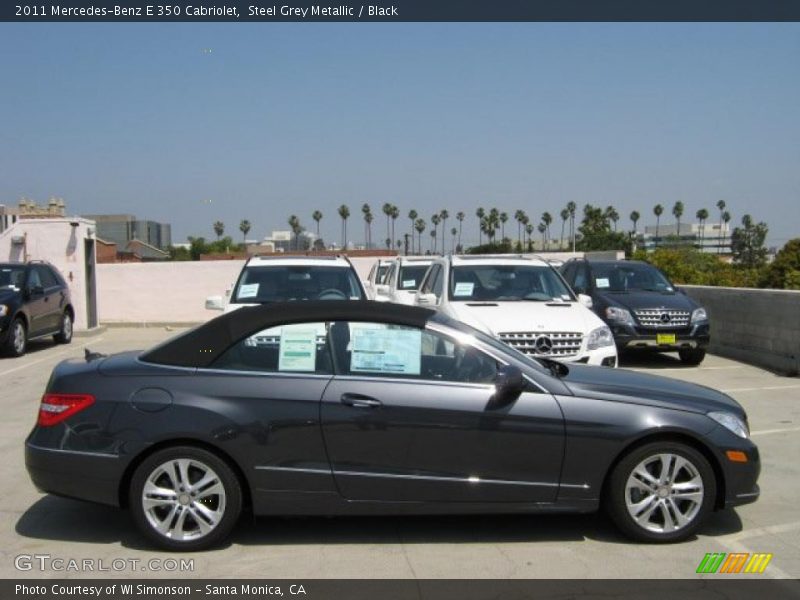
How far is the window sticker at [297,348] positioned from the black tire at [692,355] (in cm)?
931

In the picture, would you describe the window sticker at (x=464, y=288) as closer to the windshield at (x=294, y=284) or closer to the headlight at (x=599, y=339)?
the windshield at (x=294, y=284)

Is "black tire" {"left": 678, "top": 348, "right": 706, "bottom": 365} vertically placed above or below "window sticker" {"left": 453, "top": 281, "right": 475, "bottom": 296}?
below

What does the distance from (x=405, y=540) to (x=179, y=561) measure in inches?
54.2

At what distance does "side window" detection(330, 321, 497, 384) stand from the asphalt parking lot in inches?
41.8

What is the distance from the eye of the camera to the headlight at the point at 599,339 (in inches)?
348

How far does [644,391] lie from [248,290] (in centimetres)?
604

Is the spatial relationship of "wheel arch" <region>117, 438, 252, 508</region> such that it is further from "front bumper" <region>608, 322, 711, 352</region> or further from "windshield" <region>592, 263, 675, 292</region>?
"windshield" <region>592, 263, 675, 292</region>

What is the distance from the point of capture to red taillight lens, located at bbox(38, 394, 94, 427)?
495 centimetres

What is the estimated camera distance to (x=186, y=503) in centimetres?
483

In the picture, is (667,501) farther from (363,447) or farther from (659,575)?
(363,447)

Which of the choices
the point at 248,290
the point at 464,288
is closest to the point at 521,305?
the point at 464,288

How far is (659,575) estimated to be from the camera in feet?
15.0

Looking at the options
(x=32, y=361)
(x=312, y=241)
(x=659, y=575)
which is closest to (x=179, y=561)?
(x=659, y=575)

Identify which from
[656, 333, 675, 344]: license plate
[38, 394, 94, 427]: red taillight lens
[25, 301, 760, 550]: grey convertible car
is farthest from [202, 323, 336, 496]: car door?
[656, 333, 675, 344]: license plate
